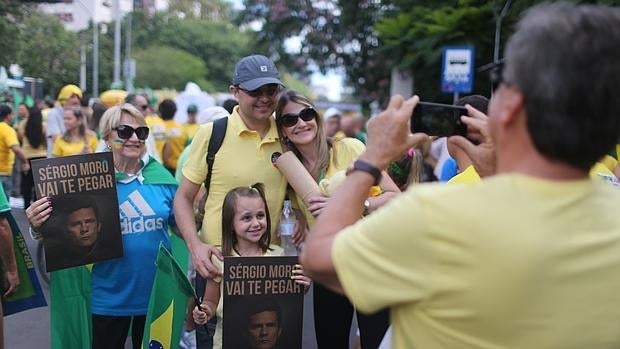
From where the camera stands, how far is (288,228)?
3.45 m

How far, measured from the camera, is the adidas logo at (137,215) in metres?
3.69

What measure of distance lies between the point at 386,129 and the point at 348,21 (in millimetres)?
17397

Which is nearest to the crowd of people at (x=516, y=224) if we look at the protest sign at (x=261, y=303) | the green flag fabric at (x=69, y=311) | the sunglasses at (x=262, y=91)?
the protest sign at (x=261, y=303)

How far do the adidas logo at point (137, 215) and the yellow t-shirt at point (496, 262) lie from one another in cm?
246

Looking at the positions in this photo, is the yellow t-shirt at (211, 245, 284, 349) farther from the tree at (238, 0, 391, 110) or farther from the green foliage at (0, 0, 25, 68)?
the tree at (238, 0, 391, 110)

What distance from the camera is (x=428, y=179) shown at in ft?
35.9

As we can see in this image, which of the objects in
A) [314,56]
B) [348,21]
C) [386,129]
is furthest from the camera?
[314,56]

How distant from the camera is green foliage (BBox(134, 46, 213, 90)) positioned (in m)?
56.7

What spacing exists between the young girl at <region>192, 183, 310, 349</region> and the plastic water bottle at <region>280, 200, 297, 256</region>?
0.14 ft

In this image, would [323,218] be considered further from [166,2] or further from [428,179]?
[166,2]

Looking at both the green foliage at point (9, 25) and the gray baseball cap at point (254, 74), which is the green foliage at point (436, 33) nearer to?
the gray baseball cap at point (254, 74)

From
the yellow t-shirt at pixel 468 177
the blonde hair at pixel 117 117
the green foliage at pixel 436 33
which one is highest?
the green foliage at pixel 436 33

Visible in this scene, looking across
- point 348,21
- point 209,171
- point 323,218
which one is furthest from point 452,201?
point 348,21

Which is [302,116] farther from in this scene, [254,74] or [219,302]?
[219,302]
